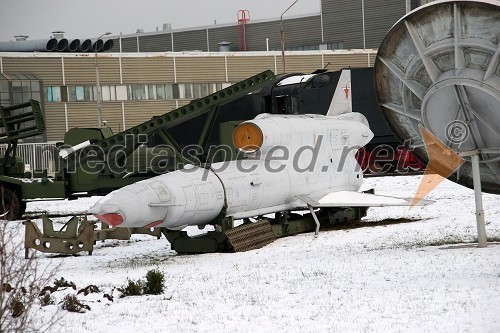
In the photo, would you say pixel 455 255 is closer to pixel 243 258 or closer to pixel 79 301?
pixel 243 258

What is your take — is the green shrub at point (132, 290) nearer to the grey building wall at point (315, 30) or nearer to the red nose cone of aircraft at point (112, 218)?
the red nose cone of aircraft at point (112, 218)

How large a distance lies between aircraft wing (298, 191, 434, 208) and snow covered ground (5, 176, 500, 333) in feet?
2.25

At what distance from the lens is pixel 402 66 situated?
15.3 metres

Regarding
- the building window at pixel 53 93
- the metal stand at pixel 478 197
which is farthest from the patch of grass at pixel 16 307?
the building window at pixel 53 93

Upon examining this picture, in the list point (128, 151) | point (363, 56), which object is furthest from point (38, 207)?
point (363, 56)

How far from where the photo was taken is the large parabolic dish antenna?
13742 millimetres

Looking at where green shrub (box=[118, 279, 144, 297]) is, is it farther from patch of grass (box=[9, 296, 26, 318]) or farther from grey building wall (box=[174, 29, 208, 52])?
grey building wall (box=[174, 29, 208, 52])

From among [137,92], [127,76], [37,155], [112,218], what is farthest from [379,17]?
[112,218]

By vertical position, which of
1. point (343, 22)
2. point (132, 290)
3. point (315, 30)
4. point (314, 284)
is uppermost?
point (343, 22)

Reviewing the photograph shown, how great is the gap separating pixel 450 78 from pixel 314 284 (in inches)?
176

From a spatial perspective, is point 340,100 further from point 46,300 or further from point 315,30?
point 315,30

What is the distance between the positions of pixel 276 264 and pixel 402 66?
4.31 m

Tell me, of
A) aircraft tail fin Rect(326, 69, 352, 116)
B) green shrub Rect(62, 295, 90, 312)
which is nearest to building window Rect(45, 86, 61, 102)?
aircraft tail fin Rect(326, 69, 352, 116)

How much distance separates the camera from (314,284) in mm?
12586
